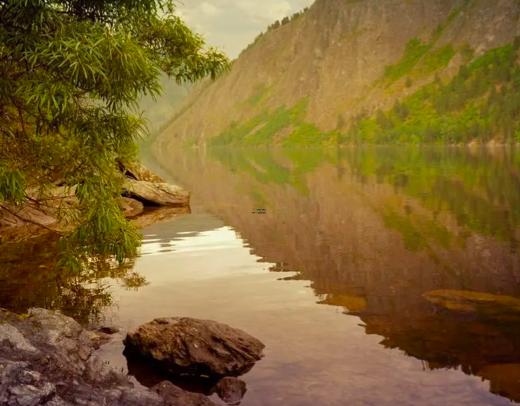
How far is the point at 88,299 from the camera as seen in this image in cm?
1803

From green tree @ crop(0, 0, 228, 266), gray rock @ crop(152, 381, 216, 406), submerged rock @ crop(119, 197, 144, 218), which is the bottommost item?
submerged rock @ crop(119, 197, 144, 218)

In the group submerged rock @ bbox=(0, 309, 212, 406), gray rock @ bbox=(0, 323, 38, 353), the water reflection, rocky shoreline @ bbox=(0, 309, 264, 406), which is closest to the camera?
submerged rock @ bbox=(0, 309, 212, 406)

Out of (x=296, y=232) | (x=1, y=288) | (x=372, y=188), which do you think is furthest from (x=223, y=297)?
(x=372, y=188)

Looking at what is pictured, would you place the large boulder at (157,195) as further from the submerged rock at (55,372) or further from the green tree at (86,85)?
the submerged rock at (55,372)

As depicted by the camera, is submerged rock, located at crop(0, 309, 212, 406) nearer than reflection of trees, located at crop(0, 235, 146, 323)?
Yes

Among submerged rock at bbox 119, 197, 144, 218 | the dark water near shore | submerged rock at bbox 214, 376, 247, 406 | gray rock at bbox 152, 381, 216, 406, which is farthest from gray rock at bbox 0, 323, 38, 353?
submerged rock at bbox 119, 197, 144, 218

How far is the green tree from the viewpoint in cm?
1132

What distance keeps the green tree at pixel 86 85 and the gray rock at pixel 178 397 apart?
444 centimetres

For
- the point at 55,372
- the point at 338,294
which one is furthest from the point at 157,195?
the point at 55,372

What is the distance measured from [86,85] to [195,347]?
6.18 metres

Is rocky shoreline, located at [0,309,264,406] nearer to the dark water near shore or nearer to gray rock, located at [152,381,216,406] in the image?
gray rock, located at [152,381,216,406]

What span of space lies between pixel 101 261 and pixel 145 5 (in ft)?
41.1

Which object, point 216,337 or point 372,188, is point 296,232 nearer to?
point 216,337

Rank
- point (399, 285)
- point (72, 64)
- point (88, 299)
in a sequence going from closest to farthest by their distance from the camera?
point (72, 64) → point (88, 299) → point (399, 285)
